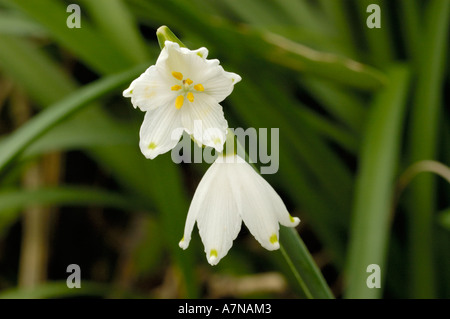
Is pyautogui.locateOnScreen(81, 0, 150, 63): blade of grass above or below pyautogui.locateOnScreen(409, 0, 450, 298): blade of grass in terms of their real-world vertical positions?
above

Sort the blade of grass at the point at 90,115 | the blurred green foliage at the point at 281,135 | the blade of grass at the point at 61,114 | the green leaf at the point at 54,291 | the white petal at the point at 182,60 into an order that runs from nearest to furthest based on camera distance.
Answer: the white petal at the point at 182,60
the blade of grass at the point at 61,114
the blurred green foliage at the point at 281,135
the green leaf at the point at 54,291
the blade of grass at the point at 90,115

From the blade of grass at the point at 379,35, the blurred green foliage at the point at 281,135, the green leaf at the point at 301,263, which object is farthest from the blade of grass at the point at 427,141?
the green leaf at the point at 301,263

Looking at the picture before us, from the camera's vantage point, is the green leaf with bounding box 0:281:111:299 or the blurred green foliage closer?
the blurred green foliage

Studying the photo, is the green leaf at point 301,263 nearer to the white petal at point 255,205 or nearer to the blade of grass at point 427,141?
the white petal at point 255,205

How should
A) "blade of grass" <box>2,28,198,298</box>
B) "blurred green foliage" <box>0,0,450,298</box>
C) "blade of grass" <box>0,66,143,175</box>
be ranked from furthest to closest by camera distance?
1. "blade of grass" <box>2,28,198,298</box>
2. "blurred green foliage" <box>0,0,450,298</box>
3. "blade of grass" <box>0,66,143,175</box>

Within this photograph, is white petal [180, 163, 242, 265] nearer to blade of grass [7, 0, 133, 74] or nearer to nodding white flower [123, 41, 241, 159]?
nodding white flower [123, 41, 241, 159]

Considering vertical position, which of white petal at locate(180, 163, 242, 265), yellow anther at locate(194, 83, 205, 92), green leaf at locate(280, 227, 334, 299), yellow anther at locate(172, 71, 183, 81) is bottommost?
green leaf at locate(280, 227, 334, 299)

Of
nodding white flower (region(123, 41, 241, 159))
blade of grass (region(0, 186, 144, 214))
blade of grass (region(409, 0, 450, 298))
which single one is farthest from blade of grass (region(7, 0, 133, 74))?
blade of grass (region(409, 0, 450, 298))

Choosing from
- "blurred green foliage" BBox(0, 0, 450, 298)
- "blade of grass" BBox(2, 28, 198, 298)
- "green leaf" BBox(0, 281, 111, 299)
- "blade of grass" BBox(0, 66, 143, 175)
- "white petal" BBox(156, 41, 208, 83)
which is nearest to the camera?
"white petal" BBox(156, 41, 208, 83)
